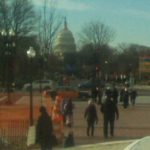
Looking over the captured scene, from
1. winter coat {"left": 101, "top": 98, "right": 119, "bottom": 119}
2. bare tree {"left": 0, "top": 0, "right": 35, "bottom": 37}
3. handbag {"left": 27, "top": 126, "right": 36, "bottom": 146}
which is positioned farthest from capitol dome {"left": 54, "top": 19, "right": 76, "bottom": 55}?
handbag {"left": 27, "top": 126, "right": 36, "bottom": 146}

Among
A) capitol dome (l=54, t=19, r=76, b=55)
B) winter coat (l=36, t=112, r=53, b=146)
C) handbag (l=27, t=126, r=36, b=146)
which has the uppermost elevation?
capitol dome (l=54, t=19, r=76, b=55)

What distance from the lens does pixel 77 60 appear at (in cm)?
13062

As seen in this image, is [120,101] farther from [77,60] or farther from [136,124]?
[77,60]

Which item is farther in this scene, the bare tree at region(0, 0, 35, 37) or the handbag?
the bare tree at region(0, 0, 35, 37)

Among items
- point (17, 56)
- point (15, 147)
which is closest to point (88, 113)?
point (15, 147)

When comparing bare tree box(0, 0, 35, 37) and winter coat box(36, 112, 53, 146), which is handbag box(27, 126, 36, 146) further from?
bare tree box(0, 0, 35, 37)

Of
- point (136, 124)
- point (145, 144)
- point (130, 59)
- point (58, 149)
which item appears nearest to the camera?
point (145, 144)

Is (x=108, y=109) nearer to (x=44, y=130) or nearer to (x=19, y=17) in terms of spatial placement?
(x=44, y=130)

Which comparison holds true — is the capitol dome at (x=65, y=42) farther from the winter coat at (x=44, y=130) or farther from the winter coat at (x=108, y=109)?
the winter coat at (x=44, y=130)

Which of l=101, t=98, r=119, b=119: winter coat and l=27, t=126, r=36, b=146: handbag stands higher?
l=101, t=98, r=119, b=119: winter coat

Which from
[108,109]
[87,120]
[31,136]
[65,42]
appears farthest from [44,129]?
[65,42]

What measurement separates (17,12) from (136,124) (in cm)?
4803

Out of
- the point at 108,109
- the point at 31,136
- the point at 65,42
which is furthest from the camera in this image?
the point at 65,42

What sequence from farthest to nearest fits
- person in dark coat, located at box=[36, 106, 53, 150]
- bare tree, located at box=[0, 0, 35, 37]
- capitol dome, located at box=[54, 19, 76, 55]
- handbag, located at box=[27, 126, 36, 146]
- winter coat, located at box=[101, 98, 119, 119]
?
capitol dome, located at box=[54, 19, 76, 55], bare tree, located at box=[0, 0, 35, 37], winter coat, located at box=[101, 98, 119, 119], handbag, located at box=[27, 126, 36, 146], person in dark coat, located at box=[36, 106, 53, 150]
